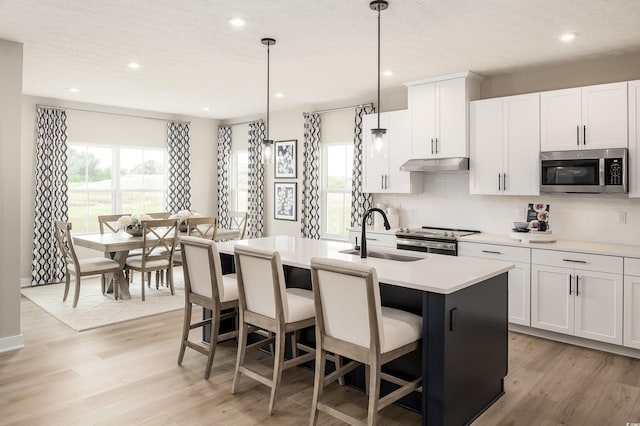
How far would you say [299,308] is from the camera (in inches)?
116

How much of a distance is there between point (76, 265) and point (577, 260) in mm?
5200

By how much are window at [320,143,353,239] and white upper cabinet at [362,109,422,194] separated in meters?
0.79

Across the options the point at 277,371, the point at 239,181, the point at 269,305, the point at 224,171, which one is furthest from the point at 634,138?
the point at 224,171

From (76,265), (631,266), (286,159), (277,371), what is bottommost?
(277,371)

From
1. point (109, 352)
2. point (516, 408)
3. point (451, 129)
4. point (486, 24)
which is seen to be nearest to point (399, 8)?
point (486, 24)

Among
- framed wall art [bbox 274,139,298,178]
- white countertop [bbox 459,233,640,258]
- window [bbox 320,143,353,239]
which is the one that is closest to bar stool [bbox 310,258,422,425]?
white countertop [bbox 459,233,640,258]

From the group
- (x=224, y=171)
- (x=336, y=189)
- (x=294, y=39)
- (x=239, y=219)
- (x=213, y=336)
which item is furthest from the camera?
(x=239, y=219)

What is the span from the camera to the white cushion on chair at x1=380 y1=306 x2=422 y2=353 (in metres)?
2.41

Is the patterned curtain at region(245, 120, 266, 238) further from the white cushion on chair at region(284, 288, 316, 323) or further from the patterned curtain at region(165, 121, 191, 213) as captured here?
the white cushion on chair at region(284, 288, 316, 323)

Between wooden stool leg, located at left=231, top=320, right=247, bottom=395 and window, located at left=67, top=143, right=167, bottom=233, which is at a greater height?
window, located at left=67, top=143, right=167, bottom=233

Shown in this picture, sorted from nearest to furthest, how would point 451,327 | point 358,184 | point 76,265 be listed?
point 451,327 → point 76,265 → point 358,184

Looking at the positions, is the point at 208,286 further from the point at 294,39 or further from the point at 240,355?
the point at 294,39

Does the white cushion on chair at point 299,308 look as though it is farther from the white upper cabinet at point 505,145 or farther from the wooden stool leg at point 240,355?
the white upper cabinet at point 505,145

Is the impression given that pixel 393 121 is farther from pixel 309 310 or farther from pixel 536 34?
pixel 309 310
